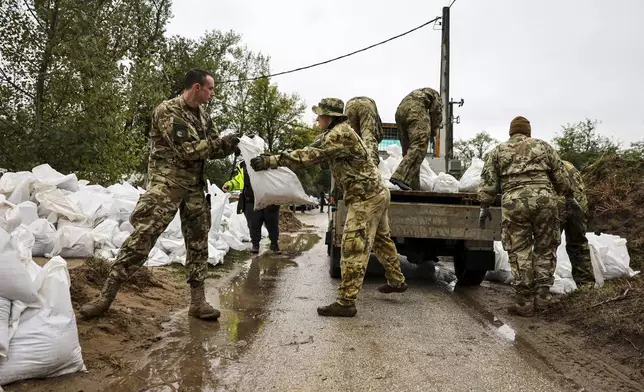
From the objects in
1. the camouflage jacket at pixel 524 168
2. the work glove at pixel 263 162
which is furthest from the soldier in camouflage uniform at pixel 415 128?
the work glove at pixel 263 162

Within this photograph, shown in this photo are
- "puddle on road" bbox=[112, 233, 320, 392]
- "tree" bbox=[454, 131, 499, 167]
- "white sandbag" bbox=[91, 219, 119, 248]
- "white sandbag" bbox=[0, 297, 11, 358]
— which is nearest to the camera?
"white sandbag" bbox=[0, 297, 11, 358]

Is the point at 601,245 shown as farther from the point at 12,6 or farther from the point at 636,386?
the point at 12,6

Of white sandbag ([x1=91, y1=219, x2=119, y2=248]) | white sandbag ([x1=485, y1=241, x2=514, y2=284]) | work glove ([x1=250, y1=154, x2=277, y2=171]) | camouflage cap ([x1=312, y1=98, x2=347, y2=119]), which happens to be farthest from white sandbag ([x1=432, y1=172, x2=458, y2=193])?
white sandbag ([x1=91, y1=219, x2=119, y2=248])

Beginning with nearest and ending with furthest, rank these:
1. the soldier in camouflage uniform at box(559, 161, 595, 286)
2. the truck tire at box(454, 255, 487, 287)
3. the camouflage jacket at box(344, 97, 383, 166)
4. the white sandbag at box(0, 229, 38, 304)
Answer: the white sandbag at box(0, 229, 38, 304) → the soldier in camouflage uniform at box(559, 161, 595, 286) → the truck tire at box(454, 255, 487, 287) → the camouflage jacket at box(344, 97, 383, 166)

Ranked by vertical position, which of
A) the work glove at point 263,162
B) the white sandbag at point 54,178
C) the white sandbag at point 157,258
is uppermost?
the work glove at point 263,162

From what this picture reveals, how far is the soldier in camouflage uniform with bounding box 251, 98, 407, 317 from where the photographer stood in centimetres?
460

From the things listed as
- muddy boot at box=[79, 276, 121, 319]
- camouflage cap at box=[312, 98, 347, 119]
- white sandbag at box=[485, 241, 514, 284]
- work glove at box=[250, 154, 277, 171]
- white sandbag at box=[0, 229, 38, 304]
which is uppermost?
camouflage cap at box=[312, 98, 347, 119]

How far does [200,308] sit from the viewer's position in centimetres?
425

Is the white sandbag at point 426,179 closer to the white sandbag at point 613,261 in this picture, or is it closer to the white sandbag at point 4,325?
the white sandbag at point 613,261

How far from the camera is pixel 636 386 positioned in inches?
117

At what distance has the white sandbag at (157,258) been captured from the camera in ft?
21.3

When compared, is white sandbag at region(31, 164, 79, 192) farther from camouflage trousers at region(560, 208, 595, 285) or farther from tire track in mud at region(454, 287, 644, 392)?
camouflage trousers at region(560, 208, 595, 285)

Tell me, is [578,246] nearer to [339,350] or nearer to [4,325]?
[339,350]

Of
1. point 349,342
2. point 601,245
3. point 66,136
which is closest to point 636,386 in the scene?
point 349,342
